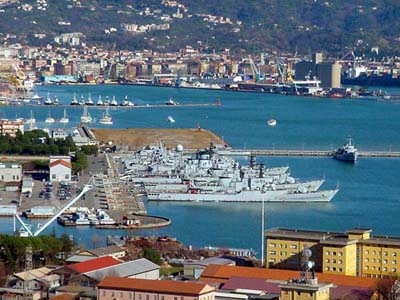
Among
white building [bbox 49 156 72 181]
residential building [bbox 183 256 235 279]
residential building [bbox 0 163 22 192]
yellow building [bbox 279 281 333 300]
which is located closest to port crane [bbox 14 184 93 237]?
white building [bbox 49 156 72 181]

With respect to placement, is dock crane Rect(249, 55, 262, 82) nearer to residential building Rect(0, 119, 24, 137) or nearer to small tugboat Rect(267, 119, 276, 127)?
small tugboat Rect(267, 119, 276, 127)

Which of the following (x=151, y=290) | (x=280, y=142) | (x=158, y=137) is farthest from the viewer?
(x=280, y=142)

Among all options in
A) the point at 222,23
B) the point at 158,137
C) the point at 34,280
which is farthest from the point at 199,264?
the point at 222,23

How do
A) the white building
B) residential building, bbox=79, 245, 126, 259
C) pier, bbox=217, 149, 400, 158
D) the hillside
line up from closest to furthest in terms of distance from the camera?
1. residential building, bbox=79, 245, 126, 259
2. the white building
3. pier, bbox=217, 149, 400, 158
4. the hillside

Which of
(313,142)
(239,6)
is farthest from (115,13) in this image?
(313,142)

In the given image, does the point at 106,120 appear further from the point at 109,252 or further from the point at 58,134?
the point at 109,252

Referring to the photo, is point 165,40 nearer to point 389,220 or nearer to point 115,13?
point 115,13
